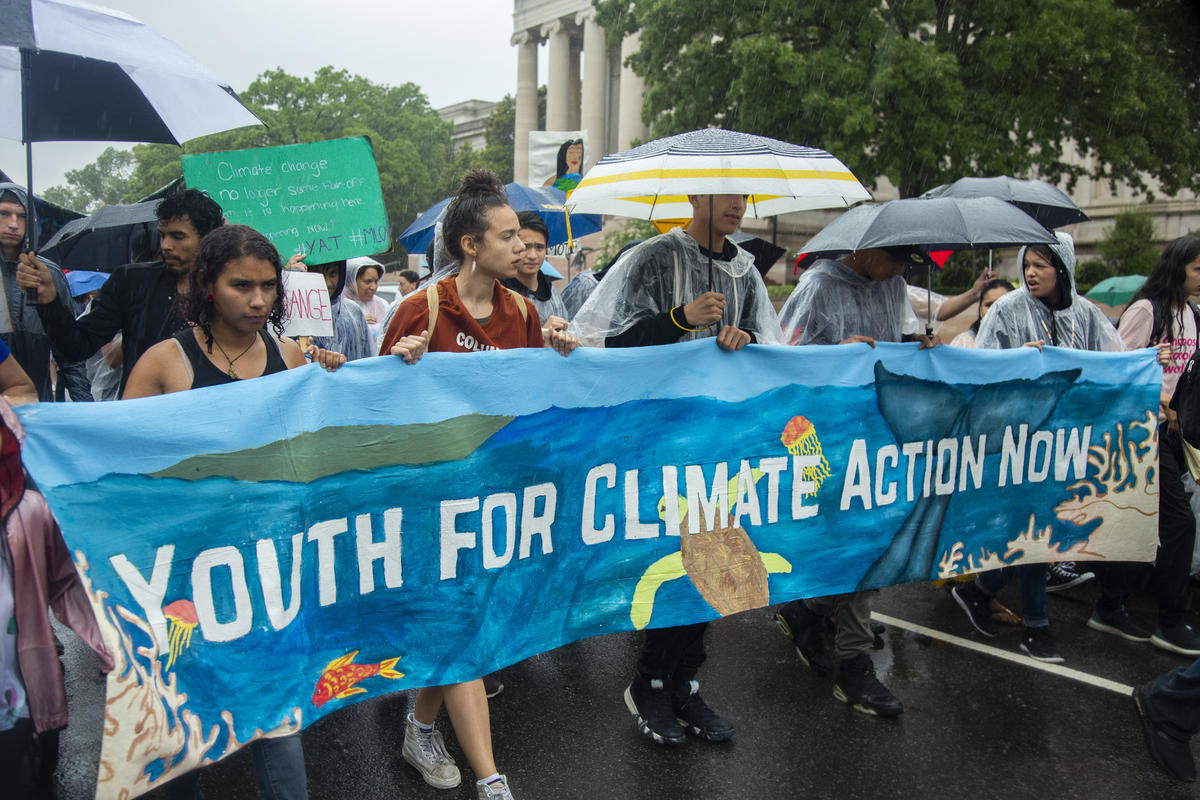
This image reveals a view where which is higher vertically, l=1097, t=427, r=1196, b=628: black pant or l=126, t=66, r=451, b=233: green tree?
l=126, t=66, r=451, b=233: green tree

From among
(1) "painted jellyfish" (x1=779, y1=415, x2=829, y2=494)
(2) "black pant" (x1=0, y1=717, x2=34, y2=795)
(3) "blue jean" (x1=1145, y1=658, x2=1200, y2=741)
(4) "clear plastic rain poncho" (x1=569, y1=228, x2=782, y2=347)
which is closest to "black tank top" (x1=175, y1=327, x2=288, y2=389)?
(2) "black pant" (x1=0, y1=717, x2=34, y2=795)

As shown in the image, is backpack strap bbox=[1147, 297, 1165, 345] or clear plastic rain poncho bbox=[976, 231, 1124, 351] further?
backpack strap bbox=[1147, 297, 1165, 345]

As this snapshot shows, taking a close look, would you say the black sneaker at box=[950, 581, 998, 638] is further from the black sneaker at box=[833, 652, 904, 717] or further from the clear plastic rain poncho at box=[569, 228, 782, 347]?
the clear plastic rain poncho at box=[569, 228, 782, 347]

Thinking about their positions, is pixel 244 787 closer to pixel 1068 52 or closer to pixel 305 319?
pixel 305 319

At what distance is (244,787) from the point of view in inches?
133

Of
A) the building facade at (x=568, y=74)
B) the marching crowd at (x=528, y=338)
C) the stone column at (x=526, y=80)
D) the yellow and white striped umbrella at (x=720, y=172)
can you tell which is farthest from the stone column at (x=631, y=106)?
the yellow and white striped umbrella at (x=720, y=172)

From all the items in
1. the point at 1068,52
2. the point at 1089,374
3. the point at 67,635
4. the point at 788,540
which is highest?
the point at 1068,52

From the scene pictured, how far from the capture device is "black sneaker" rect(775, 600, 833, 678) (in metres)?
4.39

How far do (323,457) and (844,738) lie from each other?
2313 mm

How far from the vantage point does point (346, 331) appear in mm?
5387

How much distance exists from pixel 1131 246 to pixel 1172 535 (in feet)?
62.2

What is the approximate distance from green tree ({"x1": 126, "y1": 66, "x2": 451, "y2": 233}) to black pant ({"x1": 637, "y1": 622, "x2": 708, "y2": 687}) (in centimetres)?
4758

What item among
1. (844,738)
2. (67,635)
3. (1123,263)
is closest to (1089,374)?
(844,738)

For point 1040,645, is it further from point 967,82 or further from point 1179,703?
point 967,82
